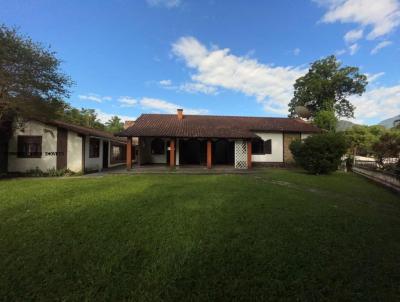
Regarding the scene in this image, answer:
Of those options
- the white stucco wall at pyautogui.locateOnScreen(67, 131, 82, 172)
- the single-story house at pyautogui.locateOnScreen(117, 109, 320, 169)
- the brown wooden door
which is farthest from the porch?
the brown wooden door

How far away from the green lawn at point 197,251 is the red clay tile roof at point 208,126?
10.9 meters

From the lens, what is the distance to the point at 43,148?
48.3ft

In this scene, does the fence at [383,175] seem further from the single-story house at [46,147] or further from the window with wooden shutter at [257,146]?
the single-story house at [46,147]

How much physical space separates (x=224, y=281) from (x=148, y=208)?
11.3 ft

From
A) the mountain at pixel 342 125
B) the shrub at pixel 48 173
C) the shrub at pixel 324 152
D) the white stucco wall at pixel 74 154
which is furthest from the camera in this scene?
the mountain at pixel 342 125

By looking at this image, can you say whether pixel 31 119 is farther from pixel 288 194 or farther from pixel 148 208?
pixel 288 194

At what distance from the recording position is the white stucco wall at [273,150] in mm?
20125

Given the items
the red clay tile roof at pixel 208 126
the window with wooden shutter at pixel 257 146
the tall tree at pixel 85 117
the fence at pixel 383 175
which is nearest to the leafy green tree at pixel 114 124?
the tall tree at pixel 85 117

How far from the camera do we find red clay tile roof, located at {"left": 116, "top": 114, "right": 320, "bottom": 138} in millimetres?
17359

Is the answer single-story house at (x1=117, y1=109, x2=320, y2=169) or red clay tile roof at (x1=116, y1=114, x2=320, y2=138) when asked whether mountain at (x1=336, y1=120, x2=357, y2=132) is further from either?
single-story house at (x1=117, y1=109, x2=320, y2=169)

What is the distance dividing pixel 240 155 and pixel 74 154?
441 inches

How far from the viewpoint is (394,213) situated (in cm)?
631

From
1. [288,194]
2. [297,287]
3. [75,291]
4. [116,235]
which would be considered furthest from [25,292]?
[288,194]

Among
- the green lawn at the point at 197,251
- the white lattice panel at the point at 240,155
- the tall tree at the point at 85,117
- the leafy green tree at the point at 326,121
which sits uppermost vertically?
the tall tree at the point at 85,117
